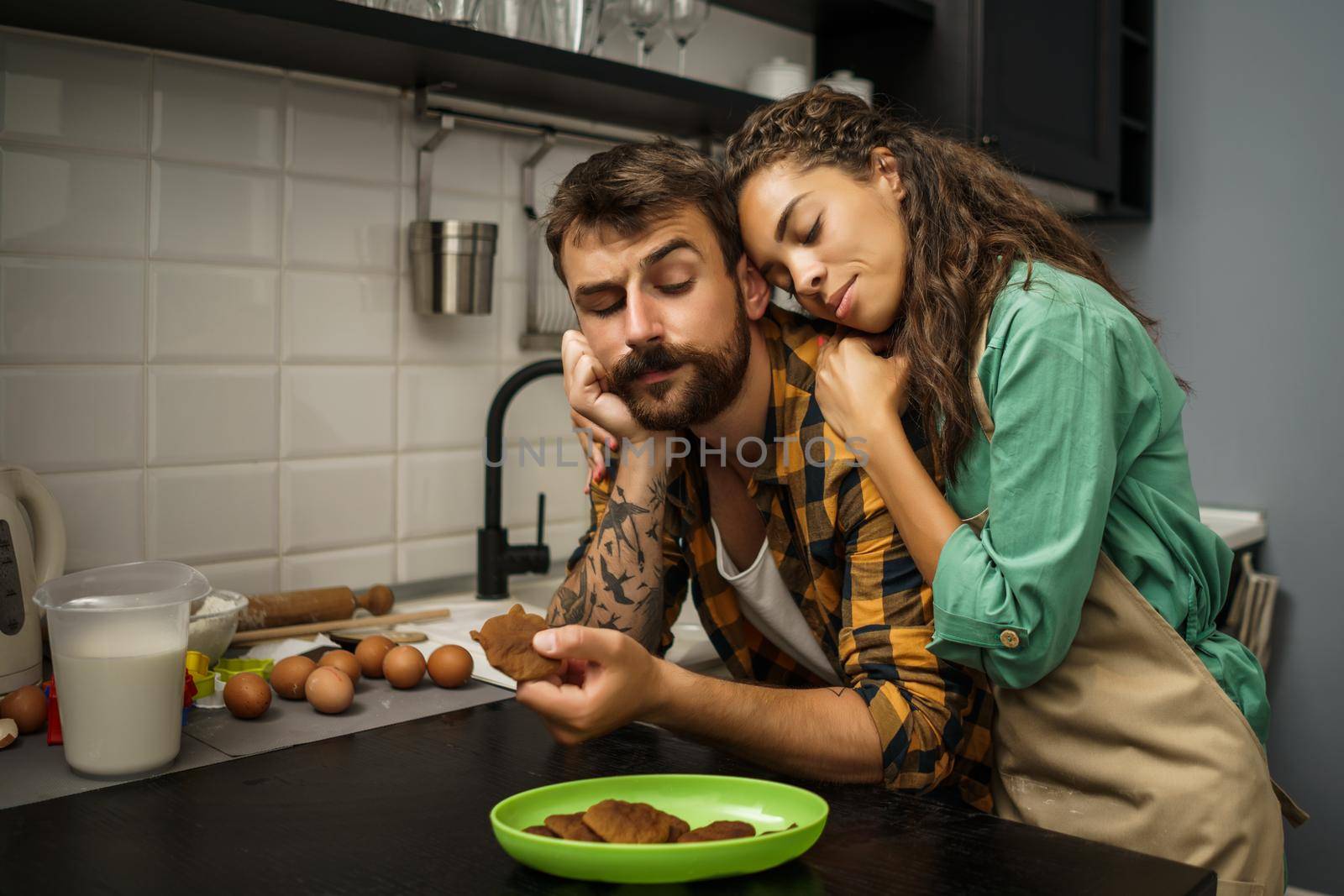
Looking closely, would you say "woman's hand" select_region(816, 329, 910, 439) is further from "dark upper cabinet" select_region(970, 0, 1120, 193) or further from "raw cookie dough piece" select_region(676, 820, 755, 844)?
"dark upper cabinet" select_region(970, 0, 1120, 193)

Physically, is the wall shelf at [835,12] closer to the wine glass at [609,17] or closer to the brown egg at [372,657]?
the wine glass at [609,17]

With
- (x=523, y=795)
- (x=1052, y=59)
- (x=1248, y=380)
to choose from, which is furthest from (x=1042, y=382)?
(x=1248, y=380)

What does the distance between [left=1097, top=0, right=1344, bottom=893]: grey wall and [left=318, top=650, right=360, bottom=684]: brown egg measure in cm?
228

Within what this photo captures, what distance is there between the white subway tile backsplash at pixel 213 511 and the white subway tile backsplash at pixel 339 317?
199 mm

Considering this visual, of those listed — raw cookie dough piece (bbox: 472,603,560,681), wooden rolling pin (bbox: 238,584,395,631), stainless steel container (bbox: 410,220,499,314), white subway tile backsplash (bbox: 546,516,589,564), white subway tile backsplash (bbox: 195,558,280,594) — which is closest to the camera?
raw cookie dough piece (bbox: 472,603,560,681)

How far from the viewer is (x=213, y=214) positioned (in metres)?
1.63

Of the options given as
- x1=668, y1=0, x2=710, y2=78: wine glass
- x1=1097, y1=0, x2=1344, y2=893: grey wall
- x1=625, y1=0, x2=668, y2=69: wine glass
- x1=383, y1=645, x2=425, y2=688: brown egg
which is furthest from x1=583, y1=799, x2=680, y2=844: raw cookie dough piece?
x1=1097, y1=0, x2=1344, y2=893: grey wall

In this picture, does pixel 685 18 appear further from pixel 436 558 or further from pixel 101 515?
pixel 101 515

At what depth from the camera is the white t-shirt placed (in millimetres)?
1396

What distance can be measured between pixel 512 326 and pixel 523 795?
4.19 ft

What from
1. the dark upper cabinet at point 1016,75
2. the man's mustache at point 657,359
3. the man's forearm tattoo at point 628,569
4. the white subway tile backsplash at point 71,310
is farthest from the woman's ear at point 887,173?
the white subway tile backsplash at point 71,310

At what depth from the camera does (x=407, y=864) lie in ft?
2.75

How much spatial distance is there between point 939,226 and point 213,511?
1.11 meters

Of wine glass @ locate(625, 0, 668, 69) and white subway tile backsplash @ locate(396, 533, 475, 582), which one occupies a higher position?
wine glass @ locate(625, 0, 668, 69)
